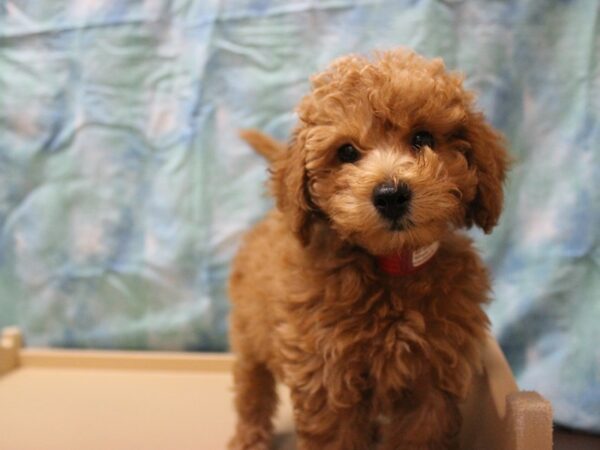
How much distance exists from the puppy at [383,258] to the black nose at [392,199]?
2 cm

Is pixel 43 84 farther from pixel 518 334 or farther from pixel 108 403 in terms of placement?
pixel 518 334

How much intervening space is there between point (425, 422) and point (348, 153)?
0.53 metres

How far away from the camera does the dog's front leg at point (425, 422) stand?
127 cm

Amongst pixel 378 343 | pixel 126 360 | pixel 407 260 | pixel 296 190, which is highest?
pixel 296 190

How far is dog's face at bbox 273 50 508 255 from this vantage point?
1131 millimetres

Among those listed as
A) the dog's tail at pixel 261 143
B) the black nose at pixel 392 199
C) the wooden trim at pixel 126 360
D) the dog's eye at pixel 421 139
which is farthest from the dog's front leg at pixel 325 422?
the wooden trim at pixel 126 360

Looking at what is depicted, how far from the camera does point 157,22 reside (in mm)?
2023

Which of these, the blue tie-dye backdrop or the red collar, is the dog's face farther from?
the blue tie-dye backdrop

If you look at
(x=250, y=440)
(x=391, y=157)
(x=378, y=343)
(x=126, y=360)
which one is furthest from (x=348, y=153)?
(x=126, y=360)

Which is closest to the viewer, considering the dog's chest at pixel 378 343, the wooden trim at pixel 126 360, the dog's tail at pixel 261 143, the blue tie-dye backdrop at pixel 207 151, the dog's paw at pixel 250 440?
the dog's chest at pixel 378 343

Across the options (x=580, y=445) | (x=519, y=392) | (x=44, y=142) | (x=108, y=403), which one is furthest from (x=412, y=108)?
(x=44, y=142)

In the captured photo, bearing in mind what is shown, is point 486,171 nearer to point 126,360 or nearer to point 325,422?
point 325,422

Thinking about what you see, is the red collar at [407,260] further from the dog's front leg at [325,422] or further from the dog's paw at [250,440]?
the dog's paw at [250,440]

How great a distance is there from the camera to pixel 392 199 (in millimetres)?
1113
